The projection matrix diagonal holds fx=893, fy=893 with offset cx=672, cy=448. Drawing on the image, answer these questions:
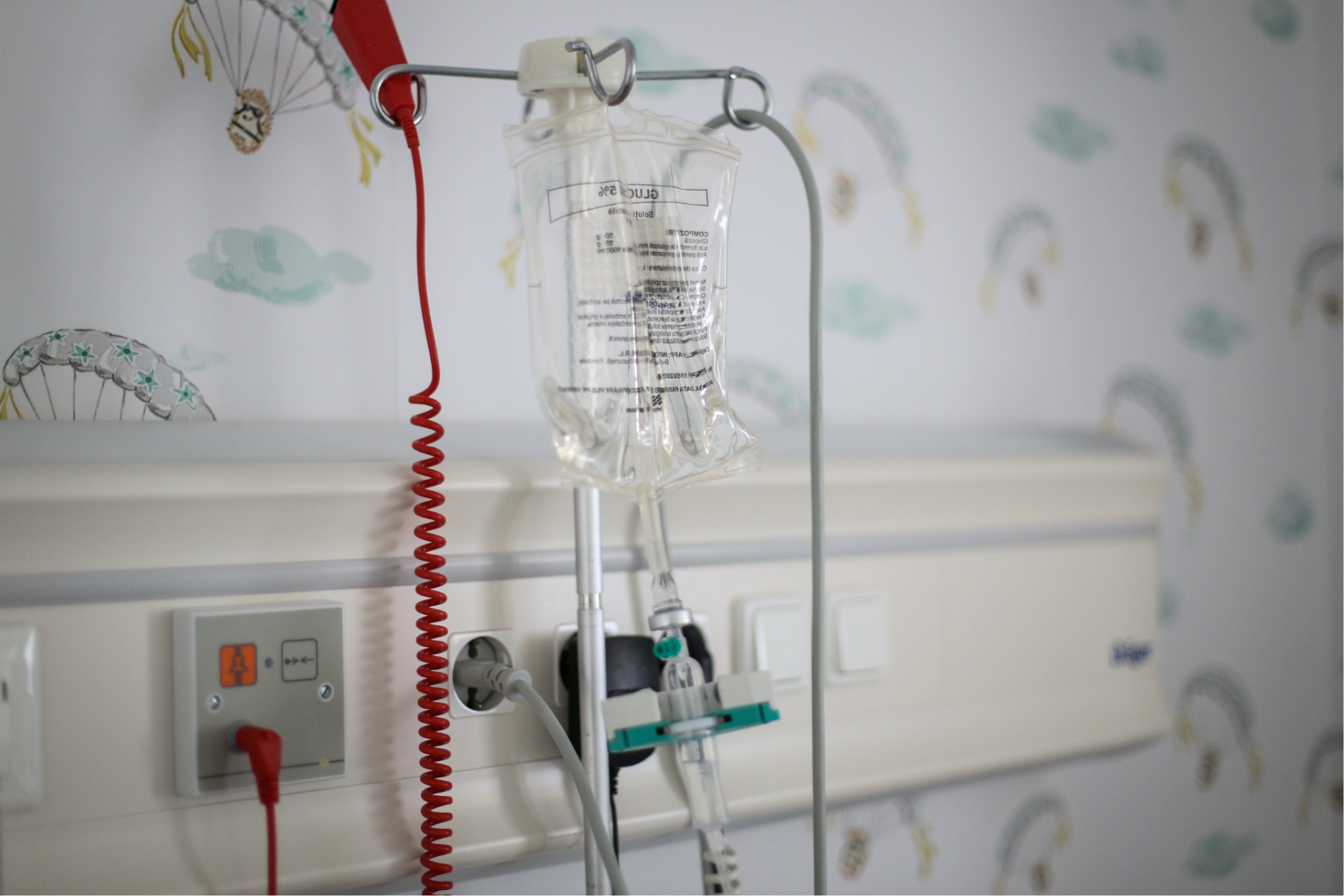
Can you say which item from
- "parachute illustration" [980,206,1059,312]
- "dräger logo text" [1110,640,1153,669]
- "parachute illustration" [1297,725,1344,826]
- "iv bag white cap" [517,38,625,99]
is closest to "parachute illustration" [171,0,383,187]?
"iv bag white cap" [517,38,625,99]

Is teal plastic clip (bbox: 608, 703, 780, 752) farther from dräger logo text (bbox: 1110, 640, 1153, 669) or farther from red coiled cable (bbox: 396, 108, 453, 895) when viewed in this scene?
dräger logo text (bbox: 1110, 640, 1153, 669)

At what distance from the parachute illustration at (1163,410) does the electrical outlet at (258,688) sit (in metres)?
0.93

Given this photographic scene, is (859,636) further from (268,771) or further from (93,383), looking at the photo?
(93,383)

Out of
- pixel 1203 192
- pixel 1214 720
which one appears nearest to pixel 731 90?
pixel 1203 192

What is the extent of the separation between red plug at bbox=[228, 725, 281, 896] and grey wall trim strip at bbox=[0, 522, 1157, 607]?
0.09 metres

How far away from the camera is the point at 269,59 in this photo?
0.69m

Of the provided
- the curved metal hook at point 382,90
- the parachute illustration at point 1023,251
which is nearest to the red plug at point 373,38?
the curved metal hook at point 382,90

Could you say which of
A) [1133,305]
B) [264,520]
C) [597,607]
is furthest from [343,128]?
[1133,305]

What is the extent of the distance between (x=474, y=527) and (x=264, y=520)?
0.14 metres

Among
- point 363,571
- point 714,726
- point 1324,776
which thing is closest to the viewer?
point 714,726

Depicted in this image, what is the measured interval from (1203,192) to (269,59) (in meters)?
1.13

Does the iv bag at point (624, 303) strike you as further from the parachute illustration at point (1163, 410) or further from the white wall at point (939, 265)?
the parachute illustration at point (1163, 410)

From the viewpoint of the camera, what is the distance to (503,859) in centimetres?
65

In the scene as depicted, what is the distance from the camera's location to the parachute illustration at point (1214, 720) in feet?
3.79
